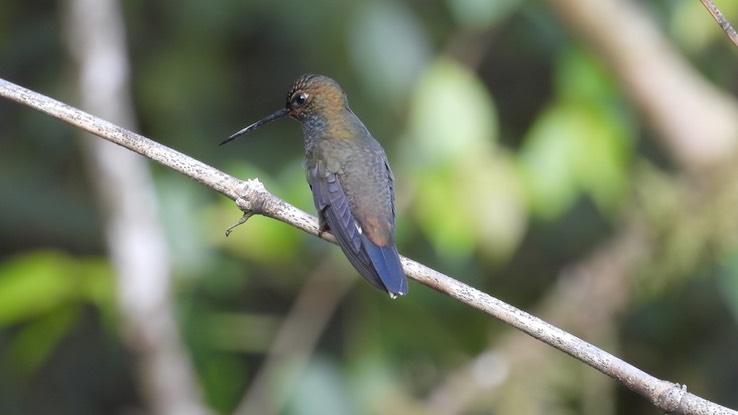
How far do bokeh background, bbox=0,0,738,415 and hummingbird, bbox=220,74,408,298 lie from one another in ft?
2.36

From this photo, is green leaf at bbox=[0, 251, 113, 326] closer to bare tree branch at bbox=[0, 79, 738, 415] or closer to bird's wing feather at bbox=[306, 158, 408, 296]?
bird's wing feather at bbox=[306, 158, 408, 296]

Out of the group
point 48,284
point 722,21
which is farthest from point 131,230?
point 722,21

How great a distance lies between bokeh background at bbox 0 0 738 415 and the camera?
17.4 ft

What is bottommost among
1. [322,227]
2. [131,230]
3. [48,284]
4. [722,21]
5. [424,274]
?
[48,284]

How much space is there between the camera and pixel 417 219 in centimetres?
545

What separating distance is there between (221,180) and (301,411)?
2.47 metres

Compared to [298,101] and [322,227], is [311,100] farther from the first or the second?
[322,227]

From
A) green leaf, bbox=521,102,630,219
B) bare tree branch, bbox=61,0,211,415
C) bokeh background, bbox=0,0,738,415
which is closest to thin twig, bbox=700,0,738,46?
bokeh background, bbox=0,0,738,415

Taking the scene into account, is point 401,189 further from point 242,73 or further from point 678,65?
point 242,73

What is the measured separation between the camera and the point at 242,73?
310 inches

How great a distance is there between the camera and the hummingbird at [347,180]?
11.2 ft

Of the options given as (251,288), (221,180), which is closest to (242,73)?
(251,288)

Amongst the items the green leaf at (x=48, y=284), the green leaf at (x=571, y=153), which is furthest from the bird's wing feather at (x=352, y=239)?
the green leaf at (x=48, y=284)

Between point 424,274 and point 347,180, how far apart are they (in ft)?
2.85
